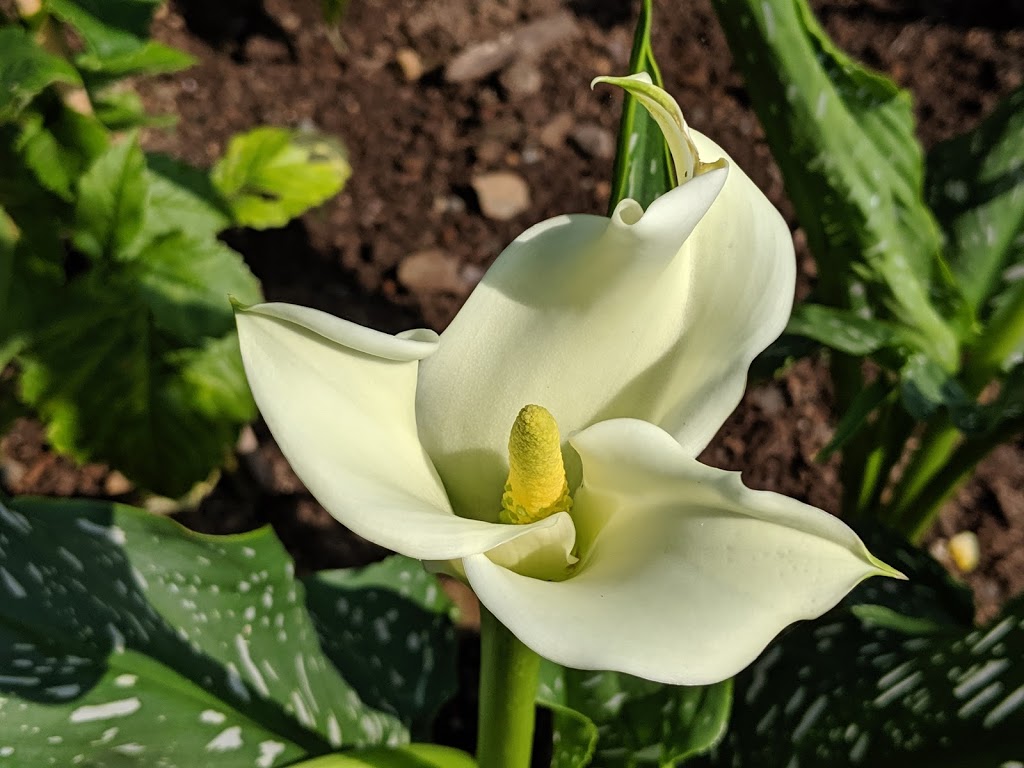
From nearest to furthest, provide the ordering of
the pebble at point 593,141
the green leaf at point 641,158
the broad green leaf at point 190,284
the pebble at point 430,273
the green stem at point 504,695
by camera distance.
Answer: the green stem at point 504,695 < the green leaf at point 641,158 < the broad green leaf at point 190,284 < the pebble at point 430,273 < the pebble at point 593,141

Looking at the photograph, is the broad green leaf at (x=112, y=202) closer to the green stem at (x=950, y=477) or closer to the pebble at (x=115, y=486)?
the pebble at (x=115, y=486)

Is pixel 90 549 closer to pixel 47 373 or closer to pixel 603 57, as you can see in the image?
pixel 47 373

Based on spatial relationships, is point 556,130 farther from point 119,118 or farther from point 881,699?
point 881,699

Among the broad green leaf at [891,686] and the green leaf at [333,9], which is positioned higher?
the green leaf at [333,9]

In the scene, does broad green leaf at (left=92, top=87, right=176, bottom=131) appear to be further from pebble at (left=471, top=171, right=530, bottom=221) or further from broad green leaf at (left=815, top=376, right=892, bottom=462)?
broad green leaf at (left=815, top=376, right=892, bottom=462)

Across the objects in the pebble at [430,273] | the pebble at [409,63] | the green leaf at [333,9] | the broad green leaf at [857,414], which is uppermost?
the green leaf at [333,9]

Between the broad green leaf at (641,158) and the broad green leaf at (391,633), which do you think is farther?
the broad green leaf at (391,633)

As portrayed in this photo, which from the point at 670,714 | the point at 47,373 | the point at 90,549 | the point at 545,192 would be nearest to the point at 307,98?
the point at 545,192

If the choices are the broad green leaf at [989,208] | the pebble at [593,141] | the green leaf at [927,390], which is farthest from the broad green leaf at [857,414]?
the pebble at [593,141]
